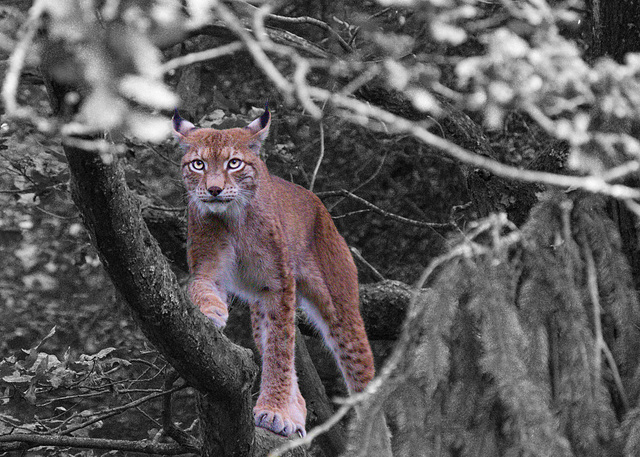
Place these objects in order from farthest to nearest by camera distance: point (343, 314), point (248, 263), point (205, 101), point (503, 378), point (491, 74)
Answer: point (205, 101), point (343, 314), point (248, 263), point (491, 74), point (503, 378)

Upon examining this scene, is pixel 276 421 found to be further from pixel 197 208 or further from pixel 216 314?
pixel 197 208

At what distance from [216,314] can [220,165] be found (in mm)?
837

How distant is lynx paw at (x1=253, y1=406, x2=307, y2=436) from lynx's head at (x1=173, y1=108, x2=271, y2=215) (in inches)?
37.9

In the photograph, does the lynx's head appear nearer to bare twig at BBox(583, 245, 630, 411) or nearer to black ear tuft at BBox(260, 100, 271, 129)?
black ear tuft at BBox(260, 100, 271, 129)

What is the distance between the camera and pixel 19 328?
6.43m

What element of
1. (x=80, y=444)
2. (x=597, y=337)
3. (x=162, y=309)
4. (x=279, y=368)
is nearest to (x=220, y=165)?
(x=279, y=368)

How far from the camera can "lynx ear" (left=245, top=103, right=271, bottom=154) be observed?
420cm

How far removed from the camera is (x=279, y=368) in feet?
13.2

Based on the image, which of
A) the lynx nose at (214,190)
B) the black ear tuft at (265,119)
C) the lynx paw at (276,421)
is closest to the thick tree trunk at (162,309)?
the lynx paw at (276,421)

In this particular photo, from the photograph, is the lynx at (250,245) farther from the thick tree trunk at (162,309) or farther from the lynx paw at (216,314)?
the thick tree trunk at (162,309)

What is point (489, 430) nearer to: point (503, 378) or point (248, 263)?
point (503, 378)

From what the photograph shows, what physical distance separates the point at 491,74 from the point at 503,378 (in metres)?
0.67

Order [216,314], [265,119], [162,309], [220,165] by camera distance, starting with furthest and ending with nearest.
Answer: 1. [265,119]
2. [220,165]
3. [216,314]
4. [162,309]

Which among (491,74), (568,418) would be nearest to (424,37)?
(491,74)
